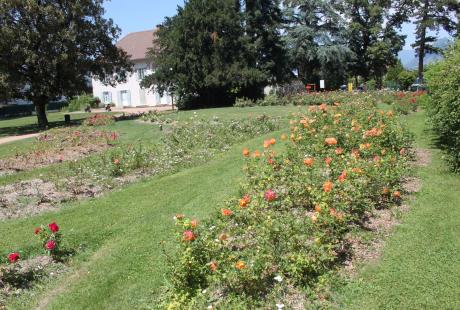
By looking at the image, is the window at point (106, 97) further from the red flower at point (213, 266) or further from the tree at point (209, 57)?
the red flower at point (213, 266)

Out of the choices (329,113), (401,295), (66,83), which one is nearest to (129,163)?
(329,113)

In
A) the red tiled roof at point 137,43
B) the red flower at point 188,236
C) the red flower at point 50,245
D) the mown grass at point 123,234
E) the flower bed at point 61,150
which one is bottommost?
the mown grass at point 123,234

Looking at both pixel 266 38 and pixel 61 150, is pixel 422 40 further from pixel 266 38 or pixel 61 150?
pixel 61 150

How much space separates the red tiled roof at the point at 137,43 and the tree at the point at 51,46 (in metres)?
24.4

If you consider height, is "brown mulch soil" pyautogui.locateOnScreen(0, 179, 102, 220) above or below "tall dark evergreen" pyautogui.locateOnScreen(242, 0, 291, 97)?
below

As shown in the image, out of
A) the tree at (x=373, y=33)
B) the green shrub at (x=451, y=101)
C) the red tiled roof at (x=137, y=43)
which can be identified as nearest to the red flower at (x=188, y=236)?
the green shrub at (x=451, y=101)

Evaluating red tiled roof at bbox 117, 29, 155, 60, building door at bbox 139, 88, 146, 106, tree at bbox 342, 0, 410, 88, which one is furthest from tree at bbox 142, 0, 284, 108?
red tiled roof at bbox 117, 29, 155, 60

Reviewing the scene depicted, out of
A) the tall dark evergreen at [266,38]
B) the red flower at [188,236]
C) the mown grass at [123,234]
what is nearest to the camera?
the red flower at [188,236]

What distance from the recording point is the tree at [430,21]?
42.1 metres

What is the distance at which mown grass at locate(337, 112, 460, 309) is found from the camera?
12.7 ft

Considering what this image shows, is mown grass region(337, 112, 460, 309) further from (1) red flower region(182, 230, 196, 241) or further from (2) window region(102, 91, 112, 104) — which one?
(2) window region(102, 91, 112, 104)

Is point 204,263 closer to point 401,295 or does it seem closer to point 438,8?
point 401,295

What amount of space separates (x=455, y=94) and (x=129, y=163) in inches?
250

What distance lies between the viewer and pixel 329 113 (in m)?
9.09
